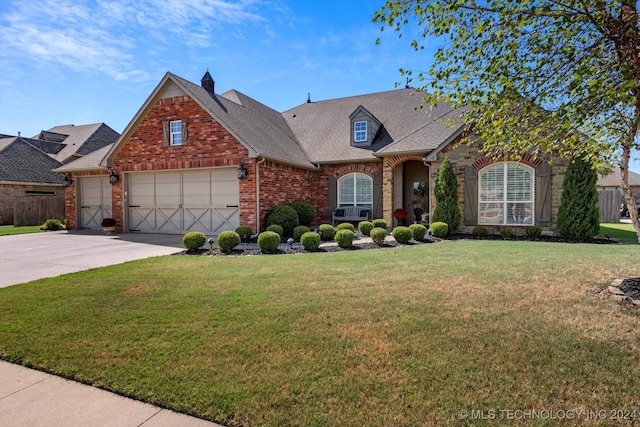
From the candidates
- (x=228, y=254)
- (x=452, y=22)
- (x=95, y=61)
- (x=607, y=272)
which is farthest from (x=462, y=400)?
(x=95, y=61)

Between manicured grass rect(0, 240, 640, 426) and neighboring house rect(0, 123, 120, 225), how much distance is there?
18.7 metres

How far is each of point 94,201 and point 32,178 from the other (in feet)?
28.2

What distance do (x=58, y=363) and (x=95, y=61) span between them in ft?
34.0

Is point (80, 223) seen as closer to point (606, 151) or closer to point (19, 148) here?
point (19, 148)

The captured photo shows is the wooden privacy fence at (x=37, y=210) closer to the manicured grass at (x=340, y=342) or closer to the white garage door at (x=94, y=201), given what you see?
the white garage door at (x=94, y=201)

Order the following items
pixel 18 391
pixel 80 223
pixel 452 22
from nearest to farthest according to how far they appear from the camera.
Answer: pixel 18 391, pixel 452 22, pixel 80 223

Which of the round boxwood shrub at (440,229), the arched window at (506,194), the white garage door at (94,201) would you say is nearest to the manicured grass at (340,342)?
the round boxwood shrub at (440,229)

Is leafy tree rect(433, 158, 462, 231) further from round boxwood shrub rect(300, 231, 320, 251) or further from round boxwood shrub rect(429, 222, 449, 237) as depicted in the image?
round boxwood shrub rect(300, 231, 320, 251)

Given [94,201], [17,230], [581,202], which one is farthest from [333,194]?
[17,230]

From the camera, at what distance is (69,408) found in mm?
2744

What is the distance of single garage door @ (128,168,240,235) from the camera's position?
14.0 metres

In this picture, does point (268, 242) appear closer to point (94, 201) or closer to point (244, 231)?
point (244, 231)

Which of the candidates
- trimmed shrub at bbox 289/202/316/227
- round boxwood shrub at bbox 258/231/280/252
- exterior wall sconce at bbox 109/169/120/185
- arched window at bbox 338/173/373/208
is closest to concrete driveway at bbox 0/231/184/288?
round boxwood shrub at bbox 258/231/280/252

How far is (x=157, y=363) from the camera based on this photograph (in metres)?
3.32
